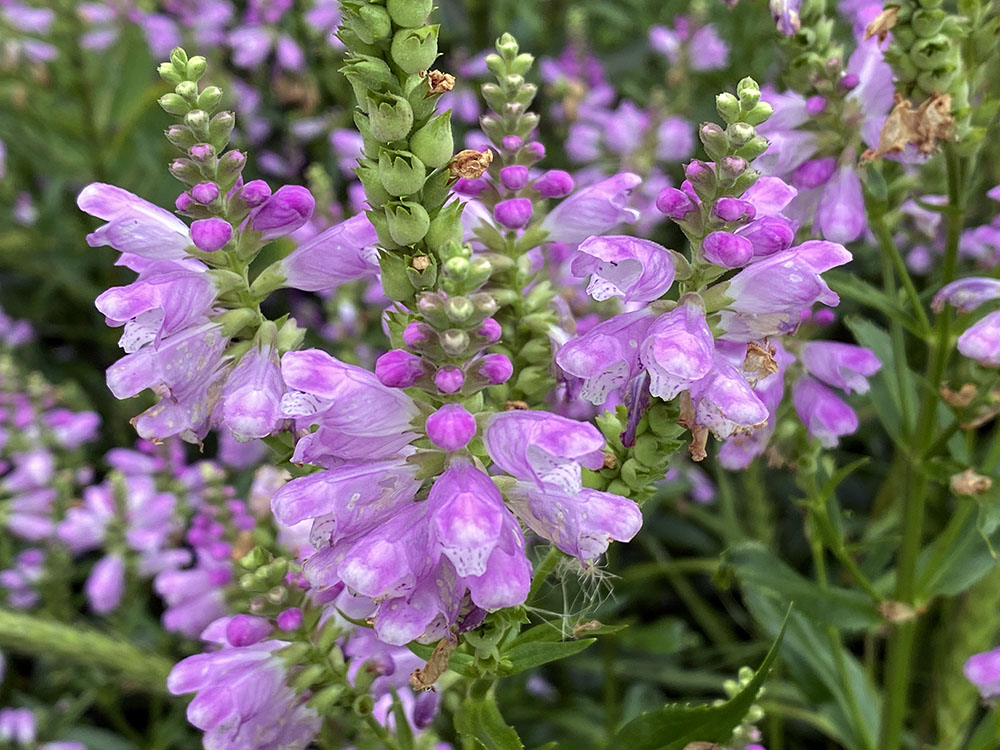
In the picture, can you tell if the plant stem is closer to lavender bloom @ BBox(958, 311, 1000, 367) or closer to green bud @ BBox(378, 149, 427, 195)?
lavender bloom @ BBox(958, 311, 1000, 367)

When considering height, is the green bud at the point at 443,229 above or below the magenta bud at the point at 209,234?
above

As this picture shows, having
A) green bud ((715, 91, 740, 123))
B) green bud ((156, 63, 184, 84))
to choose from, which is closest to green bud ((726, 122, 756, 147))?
green bud ((715, 91, 740, 123))

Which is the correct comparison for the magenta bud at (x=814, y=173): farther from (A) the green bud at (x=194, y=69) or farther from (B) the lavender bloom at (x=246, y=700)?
(B) the lavender bloom at (x=246, y=700)

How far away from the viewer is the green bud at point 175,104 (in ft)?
3.20

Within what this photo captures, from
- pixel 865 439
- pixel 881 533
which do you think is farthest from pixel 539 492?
pixel 865 439

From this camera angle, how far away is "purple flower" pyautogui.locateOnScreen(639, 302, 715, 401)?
2.97 ft

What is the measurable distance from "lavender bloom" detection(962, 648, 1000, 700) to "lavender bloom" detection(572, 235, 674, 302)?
111 cm

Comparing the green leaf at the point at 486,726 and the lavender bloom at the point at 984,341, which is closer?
the green leaf at the point at 486,726

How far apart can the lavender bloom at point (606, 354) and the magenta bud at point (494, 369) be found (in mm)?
78

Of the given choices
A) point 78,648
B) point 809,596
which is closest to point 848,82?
point 809,596

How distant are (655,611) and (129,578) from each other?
178cm

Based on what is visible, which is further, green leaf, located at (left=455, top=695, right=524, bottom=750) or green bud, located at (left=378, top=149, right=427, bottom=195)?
green leaf, located at (left=455, top=695, right=524, bottom=750)

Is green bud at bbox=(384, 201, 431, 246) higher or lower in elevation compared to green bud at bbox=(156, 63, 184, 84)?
lower

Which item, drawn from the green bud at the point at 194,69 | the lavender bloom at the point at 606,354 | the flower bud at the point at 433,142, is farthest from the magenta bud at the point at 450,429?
the green bud at the point at 194,69
